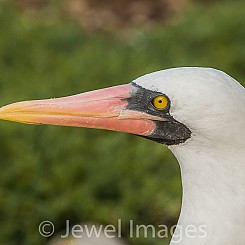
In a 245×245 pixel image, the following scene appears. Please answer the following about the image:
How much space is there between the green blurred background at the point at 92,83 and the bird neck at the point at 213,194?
1769mm

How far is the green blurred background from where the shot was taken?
4523 millimetres

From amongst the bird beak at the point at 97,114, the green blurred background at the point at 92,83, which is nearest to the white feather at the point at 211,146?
the bird beak at the point at 97,114

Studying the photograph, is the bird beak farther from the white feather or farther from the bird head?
the white feather

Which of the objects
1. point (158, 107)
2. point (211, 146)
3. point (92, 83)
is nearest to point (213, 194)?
point (211, 146)

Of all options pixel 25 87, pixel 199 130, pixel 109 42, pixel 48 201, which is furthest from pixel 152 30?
pixel 199 130

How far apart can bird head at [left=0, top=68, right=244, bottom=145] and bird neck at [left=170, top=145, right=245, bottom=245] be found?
2.8 inches

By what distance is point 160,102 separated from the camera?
8.20 feet

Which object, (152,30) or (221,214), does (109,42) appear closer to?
(152,30)

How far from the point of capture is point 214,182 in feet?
8.05

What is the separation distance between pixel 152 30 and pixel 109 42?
47cm

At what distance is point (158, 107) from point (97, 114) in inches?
8.3

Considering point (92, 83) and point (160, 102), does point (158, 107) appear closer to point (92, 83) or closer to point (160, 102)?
point (160, 102)

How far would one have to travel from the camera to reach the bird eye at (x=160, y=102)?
8.14 feet

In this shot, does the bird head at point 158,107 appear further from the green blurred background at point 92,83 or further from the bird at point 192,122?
the green blurred background at point 92,83
